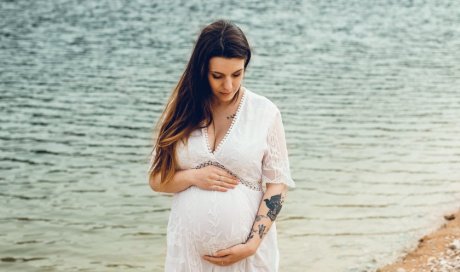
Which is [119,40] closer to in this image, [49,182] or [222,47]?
[49,182]

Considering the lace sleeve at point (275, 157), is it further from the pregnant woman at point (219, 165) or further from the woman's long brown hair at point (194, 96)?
the woman's long brown hair at point (194, 96)

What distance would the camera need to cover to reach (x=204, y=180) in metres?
3.65

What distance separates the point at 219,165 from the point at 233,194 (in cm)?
19

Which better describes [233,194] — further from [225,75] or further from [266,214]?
[225,75]

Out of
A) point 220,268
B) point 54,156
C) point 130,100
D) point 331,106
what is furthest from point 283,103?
point 220,268

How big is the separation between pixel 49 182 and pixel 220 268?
770 centimetres

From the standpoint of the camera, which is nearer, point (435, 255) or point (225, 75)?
point (225, 75)

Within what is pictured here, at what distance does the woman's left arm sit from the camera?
367 cm

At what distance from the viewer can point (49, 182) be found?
10859 millimetres

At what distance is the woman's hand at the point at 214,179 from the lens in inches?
143

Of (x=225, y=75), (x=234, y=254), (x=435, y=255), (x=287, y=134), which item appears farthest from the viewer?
(x=287, y=134)

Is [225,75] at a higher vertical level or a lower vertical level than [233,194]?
higher

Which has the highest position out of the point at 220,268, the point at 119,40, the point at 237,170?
the point at 237,170

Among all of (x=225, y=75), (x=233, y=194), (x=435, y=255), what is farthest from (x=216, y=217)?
(x=435, y=255)
